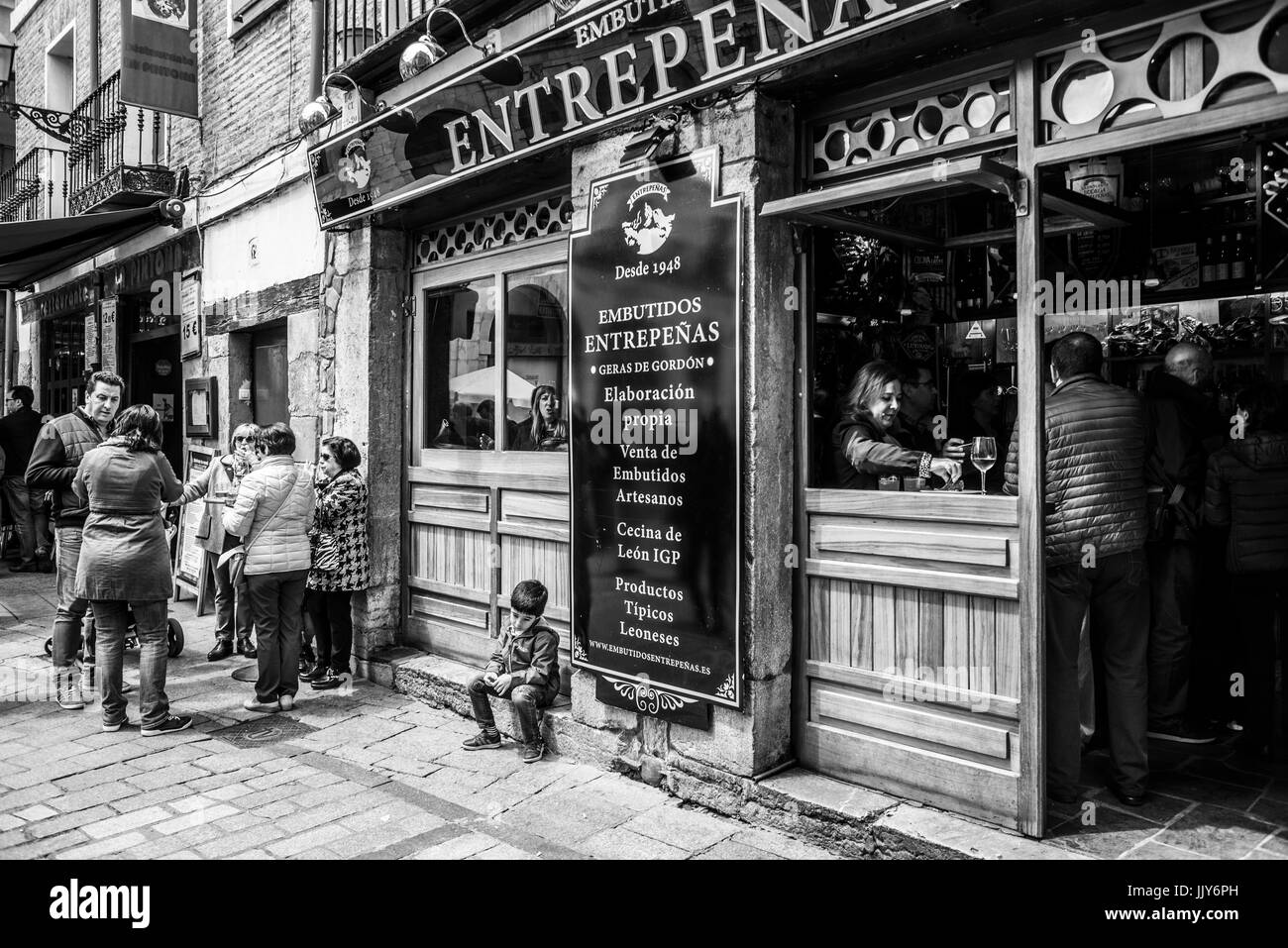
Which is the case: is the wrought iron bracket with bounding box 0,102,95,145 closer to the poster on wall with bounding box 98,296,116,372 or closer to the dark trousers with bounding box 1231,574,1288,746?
the poster on wall with bounding box 98,296,116,372

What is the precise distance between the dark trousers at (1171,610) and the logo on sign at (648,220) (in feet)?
9.70

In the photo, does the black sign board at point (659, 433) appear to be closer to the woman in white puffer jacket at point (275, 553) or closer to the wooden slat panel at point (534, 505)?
the wooden slat panel at point (534, 505)

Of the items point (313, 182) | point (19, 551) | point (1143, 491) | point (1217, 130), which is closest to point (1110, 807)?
A: point (1143, 491)

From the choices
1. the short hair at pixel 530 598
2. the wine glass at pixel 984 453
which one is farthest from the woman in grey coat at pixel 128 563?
the wine glass at pixel 984 453

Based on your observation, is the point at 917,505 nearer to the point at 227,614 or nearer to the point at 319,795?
the point at 319,795

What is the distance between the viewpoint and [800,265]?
4531 millimetres

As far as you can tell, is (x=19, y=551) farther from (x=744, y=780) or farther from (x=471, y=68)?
(x=744, y=780)

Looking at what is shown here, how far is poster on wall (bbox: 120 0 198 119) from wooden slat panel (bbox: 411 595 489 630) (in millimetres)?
5966

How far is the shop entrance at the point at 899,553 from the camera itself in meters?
3.83

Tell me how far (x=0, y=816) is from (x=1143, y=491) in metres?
5.30

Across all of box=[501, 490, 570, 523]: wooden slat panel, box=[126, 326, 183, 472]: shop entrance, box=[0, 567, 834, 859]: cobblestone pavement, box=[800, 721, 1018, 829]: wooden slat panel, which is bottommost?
box=[0, 567, 834, 859]: cobblestone pavement

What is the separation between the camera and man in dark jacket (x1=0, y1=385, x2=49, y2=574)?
11.3 meters

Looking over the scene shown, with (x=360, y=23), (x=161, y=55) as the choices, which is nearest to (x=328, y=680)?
(x=360, y=23)

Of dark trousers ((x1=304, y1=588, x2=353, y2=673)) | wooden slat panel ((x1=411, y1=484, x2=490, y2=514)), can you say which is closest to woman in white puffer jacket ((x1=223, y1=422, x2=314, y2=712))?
dark trousers ((x1=304, y1=588, x2=353, y2=673))
